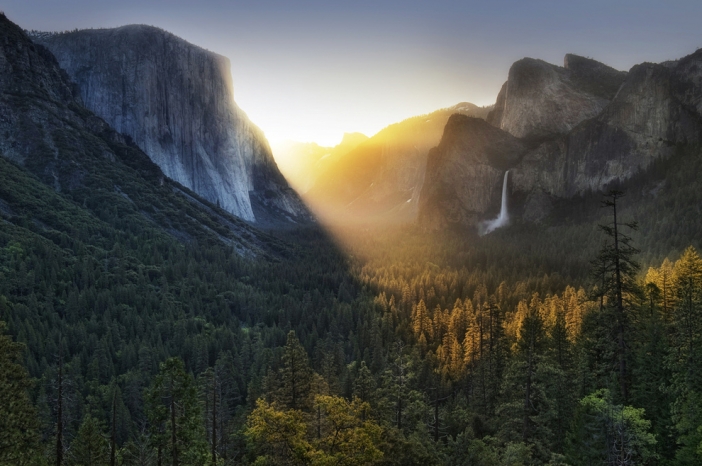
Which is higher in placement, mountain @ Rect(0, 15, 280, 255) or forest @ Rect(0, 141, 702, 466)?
mountain @ Rect(0, 15, 280, 255)

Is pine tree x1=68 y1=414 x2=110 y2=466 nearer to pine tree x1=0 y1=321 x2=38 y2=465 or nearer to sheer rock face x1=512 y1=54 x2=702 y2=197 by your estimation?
pine tree x1=0 y1=321 x2=38 y2=465

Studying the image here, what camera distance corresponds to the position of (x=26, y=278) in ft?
287

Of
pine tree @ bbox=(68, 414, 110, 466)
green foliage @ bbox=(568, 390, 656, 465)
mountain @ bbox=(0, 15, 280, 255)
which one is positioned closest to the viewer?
green foliage @ bbox=(568, 390, 656, 465)

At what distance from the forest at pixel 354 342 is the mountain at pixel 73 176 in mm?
1276

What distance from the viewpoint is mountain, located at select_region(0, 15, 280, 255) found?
120875 millimetres

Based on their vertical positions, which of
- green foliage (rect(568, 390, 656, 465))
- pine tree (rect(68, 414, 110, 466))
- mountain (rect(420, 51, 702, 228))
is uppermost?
mountain (rect(420, 51, 702, 228))

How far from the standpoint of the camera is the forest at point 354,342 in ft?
86.1

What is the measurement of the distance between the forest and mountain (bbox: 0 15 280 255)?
4.19 ft

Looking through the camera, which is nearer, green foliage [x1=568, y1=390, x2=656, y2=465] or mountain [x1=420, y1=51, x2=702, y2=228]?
green foliage [x1=568, y1=390, x2=656, y2=465]

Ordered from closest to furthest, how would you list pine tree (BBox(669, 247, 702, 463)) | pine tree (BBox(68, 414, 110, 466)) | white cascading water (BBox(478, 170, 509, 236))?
pine tree (BBox(669, 247, 702, 463)), pine tree (BBox(68, 414, 110, 466)), white cascading water (BBox(478, 170, 509, 236))

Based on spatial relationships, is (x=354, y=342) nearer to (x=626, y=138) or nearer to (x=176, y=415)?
(x=176, y=415)

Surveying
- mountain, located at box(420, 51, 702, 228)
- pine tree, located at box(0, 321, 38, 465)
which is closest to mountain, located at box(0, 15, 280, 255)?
pine tree, located at box(0, 321, 38, 465)

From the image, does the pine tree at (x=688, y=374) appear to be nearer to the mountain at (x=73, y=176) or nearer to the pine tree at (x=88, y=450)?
the pine tree at (x=88, y=450)

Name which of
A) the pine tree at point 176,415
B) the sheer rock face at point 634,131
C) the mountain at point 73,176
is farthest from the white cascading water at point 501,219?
the pine tree at point 176,415
